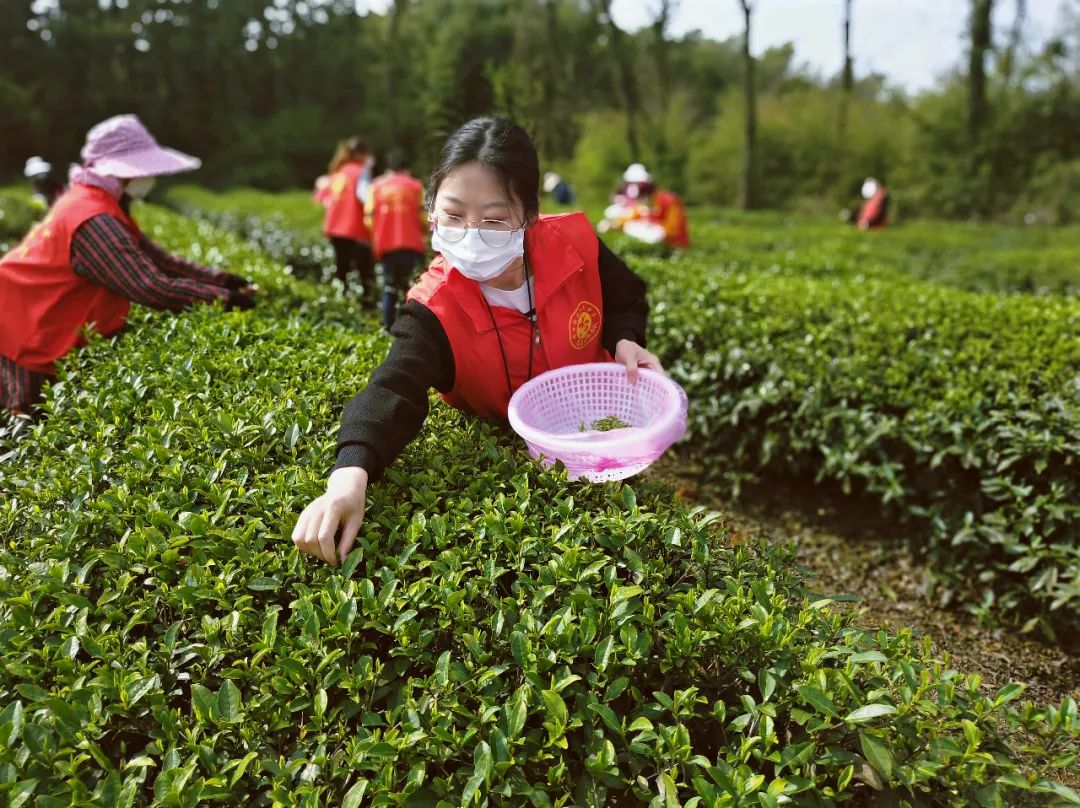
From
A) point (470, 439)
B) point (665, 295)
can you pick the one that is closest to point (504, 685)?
point (470, 439)

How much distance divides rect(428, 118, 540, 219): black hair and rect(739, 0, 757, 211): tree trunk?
17674 millimetres

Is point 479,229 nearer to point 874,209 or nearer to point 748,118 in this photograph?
point 874,209

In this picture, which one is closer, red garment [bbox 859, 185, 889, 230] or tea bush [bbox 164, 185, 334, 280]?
tea bush [bbox 164, 185, 334, 280]

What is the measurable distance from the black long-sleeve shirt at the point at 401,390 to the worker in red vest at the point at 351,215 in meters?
4.85

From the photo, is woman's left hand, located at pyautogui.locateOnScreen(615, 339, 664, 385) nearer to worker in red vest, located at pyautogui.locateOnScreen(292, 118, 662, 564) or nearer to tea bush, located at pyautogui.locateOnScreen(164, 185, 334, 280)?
worker in red vest, located at pyautogui.locateOnScreen(292, 118, 662, 564)

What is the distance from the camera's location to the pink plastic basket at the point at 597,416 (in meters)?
1.87

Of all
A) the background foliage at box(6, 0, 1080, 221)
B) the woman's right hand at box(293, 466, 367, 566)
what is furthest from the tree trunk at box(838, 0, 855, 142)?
the woman's right hand at box(293, 466, 367, 566)

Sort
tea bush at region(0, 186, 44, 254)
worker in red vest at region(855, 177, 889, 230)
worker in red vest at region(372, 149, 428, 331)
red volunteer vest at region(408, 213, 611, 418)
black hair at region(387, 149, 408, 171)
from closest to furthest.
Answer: red volunteer vest at region(408, 213, 611, 418)
worker in red vest at region(372, 149, 428, 331)
black hair at region(387, 149, 408, 171)
tea bush at region(0, 186, 44, 254)
worker in red vest at region(855, 177, 889, 230)

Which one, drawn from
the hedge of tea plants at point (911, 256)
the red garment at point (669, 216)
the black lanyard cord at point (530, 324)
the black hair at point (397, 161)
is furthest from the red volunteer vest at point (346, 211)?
the black lanyard cord at point (530, 324)

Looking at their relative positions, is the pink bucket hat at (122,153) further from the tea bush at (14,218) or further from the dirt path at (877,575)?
the tea bush at (14,218)

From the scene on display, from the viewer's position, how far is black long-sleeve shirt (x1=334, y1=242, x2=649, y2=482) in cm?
178

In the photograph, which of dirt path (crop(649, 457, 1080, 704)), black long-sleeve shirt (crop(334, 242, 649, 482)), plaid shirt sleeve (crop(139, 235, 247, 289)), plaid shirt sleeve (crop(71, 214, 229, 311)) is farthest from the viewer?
plaid shirt sleeve (crop(139, 235, 247, 289))

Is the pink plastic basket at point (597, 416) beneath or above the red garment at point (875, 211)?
above

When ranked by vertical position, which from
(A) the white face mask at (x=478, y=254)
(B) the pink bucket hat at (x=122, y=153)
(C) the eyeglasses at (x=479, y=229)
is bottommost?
(A) the white face mask at (x=478, y=254)
